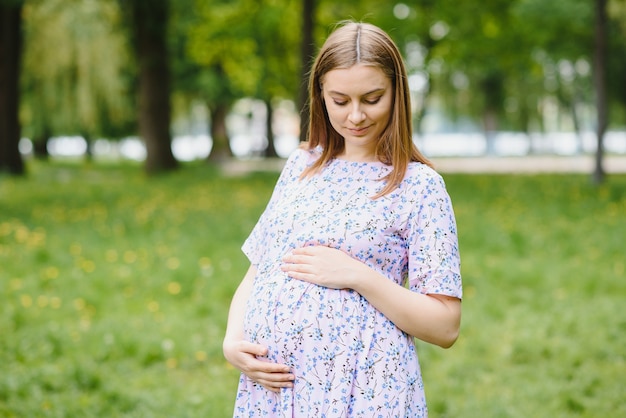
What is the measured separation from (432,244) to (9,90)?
20.0 m

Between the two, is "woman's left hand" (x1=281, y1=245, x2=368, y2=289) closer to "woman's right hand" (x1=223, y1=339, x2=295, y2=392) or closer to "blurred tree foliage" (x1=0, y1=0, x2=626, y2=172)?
"woman's right hand" (x1=223, y1=339, x2=295, y2=392)

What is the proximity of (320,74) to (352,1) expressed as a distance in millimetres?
17392

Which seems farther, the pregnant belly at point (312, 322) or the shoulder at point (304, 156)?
the shoulder at point (304, 156)

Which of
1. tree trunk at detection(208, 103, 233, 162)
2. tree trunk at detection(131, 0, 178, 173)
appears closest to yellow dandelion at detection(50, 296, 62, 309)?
tree trunk at detection(131, 0, 178, 173)

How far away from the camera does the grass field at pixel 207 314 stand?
4.61 m

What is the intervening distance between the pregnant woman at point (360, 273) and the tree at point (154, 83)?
1824cm

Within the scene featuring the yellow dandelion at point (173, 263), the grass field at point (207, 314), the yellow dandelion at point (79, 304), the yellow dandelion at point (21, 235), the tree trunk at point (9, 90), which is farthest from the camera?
the tree trunk at point (9, 90)

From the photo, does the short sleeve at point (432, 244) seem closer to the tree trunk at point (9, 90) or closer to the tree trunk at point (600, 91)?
the tree trunk at point (600, 91)

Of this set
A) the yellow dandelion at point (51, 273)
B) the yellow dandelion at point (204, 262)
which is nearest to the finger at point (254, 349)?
the yellow dandelion at point (204, 262)

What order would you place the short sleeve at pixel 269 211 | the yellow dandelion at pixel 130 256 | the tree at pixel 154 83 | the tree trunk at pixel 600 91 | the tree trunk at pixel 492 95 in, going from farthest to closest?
1. the tree trunk at pixel 492 95
2. the tree at pixel 154 83
3. the tree trunk at pixel 600 91
4. the yellow dandelion at pixel 130 256
5. the short sleeve at pixel 269 211

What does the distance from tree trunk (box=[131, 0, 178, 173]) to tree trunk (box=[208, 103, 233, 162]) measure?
856 cm

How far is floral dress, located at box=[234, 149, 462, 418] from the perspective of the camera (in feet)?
6.40

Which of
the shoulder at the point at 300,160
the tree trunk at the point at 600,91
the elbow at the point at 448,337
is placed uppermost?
the tree trunk at the point at 600,91

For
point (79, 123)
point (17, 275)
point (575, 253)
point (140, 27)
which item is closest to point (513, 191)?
point (575, 253)
